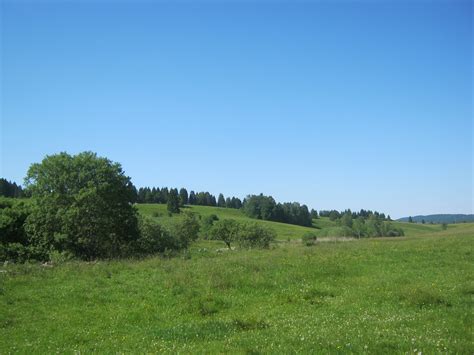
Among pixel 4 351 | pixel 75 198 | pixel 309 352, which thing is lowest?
pixel 4 351

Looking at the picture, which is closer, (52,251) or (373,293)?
(373,293)

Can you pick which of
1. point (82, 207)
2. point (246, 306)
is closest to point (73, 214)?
point (82, 207)

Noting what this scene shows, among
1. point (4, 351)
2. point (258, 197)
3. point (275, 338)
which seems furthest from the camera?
point (258, 197)

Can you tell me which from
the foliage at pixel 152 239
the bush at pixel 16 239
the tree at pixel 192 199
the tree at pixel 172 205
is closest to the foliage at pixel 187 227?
the foliage at pixel 152 239

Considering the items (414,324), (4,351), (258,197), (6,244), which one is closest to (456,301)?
(414,324)

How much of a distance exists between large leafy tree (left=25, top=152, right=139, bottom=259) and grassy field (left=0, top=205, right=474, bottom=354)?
10.8m

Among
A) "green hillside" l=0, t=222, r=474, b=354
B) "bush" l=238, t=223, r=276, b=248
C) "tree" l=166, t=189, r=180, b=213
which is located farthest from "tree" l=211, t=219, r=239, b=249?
"tree" l=166, t=189, r=180, b=213

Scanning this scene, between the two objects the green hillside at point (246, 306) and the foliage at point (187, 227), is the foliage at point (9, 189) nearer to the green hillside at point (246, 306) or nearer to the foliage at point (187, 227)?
the foliage at point (187, 227)

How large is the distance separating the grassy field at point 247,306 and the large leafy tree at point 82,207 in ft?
35.6

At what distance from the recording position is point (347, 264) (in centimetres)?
2392

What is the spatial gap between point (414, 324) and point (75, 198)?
31.3 metres

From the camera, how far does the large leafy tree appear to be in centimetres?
3547

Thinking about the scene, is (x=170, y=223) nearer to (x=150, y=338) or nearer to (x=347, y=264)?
(x=347, y=264)

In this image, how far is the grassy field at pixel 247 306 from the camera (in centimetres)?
948
